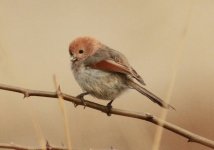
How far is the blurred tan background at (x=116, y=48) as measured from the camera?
4043 millimetres

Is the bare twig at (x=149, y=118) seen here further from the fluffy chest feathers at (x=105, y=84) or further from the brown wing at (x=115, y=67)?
the fluffy chest feathers at (x=105, y=84)

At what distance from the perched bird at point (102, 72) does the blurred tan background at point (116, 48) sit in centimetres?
15

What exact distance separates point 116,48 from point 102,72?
82.4 inches

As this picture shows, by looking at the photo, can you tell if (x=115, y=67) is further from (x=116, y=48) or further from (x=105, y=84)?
(x=116, y=48)

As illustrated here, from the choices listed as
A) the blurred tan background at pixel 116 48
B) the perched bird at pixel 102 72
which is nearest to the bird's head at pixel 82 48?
the perched bird at pixel 102 72

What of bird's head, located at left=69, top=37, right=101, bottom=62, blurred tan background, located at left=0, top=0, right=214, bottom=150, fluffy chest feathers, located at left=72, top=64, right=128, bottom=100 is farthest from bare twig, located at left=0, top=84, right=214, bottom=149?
fluffy chest feathers, located at left=72, top=64, right=128, bottom=100

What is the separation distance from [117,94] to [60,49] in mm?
2551

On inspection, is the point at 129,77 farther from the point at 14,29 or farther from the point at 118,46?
the point at 14,29

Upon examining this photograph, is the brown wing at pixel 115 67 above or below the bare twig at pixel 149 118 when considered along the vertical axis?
above

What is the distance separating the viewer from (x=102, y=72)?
3.36 meters

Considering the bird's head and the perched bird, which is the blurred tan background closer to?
the perched bird

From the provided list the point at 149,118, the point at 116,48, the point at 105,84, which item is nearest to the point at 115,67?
the point at 105,84

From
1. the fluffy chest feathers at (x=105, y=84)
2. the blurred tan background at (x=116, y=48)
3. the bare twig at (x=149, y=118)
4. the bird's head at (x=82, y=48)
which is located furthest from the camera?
the blurred tan background at (x=116, y=48)

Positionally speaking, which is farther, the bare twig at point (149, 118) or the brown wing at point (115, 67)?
the brown wing at point (115, 67)
